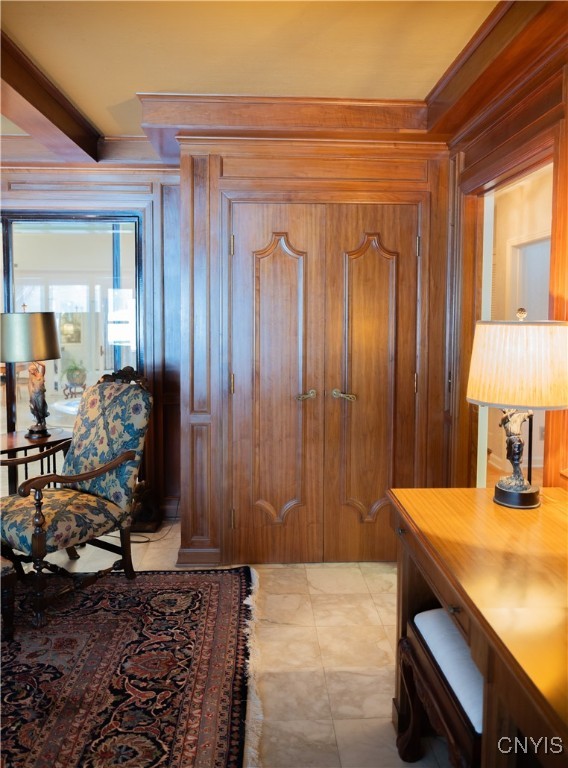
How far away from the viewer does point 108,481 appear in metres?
3.02

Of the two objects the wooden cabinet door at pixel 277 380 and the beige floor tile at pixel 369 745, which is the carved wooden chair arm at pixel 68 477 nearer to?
the wooden cabinet door at pixel 277 380

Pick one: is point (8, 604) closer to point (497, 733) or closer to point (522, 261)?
point (497, 733)

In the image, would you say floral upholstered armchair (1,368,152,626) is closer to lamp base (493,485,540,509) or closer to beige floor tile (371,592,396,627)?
beige floor tile (371,592,396,627)

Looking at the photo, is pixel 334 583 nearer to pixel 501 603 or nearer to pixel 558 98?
pixel 501 603

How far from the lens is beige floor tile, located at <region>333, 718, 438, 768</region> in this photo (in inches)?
71.4

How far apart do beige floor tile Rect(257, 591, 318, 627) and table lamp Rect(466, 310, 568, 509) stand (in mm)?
1261

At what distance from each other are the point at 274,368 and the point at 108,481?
1.04 m

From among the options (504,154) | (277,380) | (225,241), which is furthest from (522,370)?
(225,241)

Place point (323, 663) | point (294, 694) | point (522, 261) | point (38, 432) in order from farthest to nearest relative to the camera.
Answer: point (522, 261) < point (38, 432) < point (323, 663) < point (294, 694)

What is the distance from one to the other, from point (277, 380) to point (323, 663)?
1451 millimetres

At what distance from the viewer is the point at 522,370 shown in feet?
5.70

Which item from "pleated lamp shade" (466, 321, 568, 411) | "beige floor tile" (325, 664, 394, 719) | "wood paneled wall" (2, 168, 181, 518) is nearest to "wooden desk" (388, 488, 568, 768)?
"beige floor tile" (325, 664, 394, 719)

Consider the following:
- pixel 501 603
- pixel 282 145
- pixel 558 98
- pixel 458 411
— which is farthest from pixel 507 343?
pixel 282 145

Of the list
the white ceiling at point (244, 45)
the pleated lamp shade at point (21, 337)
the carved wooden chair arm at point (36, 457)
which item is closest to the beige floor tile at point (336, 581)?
the carved wooden chair arm at point (36, 457)
